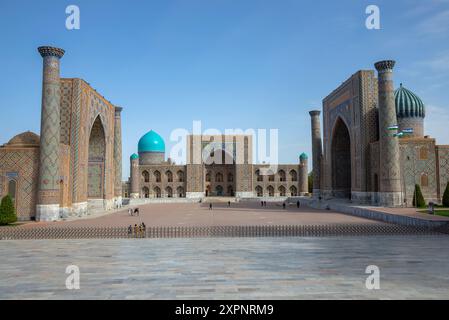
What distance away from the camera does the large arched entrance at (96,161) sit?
95.6ft

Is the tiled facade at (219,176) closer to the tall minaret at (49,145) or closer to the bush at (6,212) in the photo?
the tall minaret at (49,145)

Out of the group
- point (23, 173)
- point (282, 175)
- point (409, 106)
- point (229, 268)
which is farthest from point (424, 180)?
point (282, 175)

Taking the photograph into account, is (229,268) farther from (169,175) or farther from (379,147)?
(169,175)

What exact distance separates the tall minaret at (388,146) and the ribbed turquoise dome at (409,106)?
8.56 m

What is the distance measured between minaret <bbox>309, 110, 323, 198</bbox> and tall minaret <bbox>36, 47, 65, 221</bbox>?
28313 millimetres

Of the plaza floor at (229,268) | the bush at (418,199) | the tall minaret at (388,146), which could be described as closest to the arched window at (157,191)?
the tall minaret at (388,146)

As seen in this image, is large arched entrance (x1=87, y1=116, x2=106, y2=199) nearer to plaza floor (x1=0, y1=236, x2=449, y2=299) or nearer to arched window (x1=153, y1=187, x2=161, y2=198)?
plaza floor (x1=0, y1=236, x2=449, y2=299)

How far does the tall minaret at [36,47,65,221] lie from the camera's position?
64.7 ft

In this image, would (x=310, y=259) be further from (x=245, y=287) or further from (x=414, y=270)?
(x=245, y=287)

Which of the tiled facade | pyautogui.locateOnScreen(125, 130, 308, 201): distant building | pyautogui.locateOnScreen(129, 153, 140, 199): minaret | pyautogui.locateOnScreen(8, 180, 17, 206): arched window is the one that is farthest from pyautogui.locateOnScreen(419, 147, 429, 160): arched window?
pyautogui.locateOnScreen(129, 153, 140, 199): minaret

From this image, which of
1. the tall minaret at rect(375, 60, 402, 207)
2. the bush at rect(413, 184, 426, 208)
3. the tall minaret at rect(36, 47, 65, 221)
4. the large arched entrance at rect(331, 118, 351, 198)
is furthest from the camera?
the large arched entrance at rect(331, 118, 351, 198)

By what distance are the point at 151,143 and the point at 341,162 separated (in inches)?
1349
